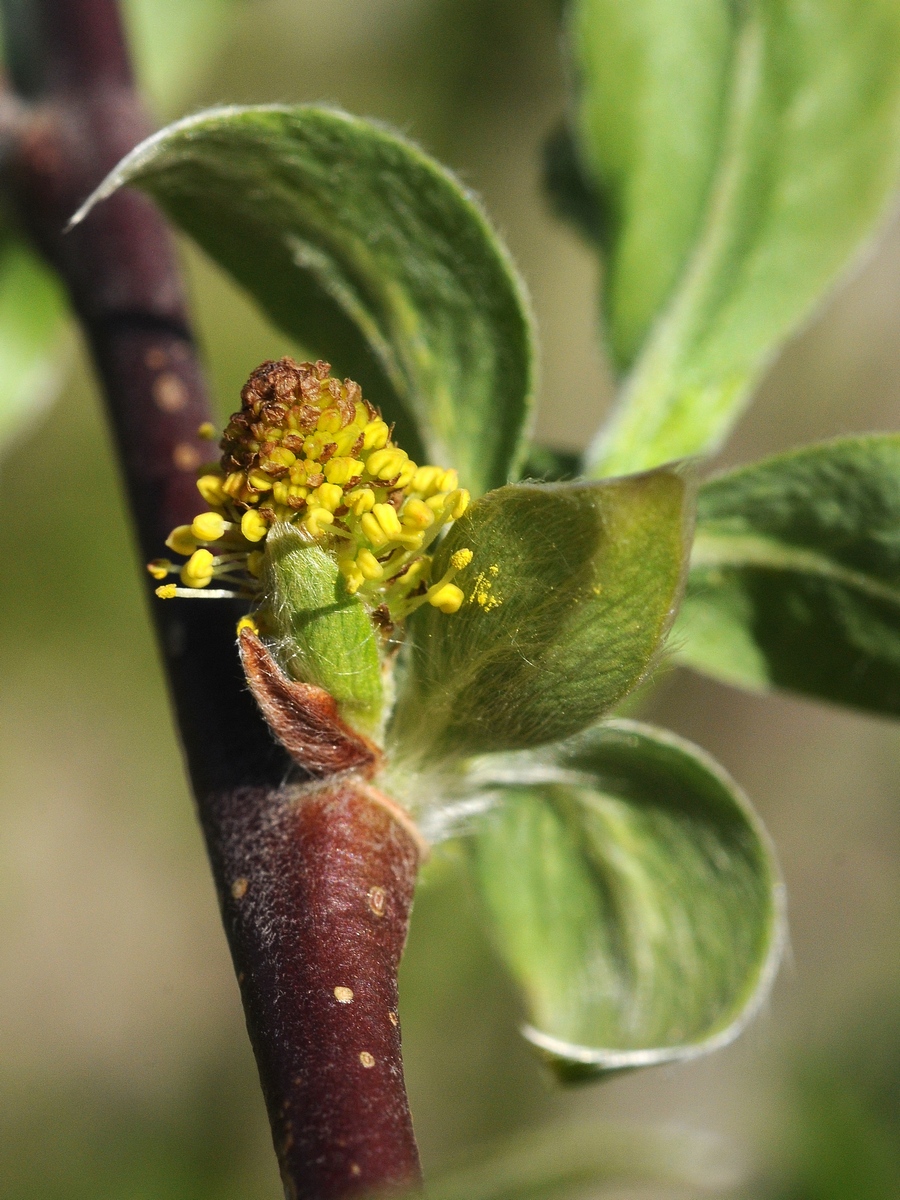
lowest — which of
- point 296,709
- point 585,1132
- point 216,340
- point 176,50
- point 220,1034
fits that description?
point 220,1034

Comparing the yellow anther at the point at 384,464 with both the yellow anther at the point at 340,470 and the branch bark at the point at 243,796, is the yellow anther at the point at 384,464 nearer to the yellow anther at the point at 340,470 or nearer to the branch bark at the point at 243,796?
the yellow anther at the point at 340,470

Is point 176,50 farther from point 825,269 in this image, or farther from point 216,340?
point 216,340

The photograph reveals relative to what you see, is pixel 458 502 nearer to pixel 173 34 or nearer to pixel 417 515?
pixel 417 515

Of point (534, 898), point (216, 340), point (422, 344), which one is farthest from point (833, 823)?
point (422, 344)

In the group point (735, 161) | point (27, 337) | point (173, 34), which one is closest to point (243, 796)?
point (735, 161)

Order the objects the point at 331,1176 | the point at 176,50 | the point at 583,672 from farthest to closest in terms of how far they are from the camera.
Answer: the point at 176,50, the point at 583,672, the point at 331,1176

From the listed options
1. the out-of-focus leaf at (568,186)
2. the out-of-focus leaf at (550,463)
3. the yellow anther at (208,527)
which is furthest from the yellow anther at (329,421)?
the out-of-focus leaf at (568,186)
